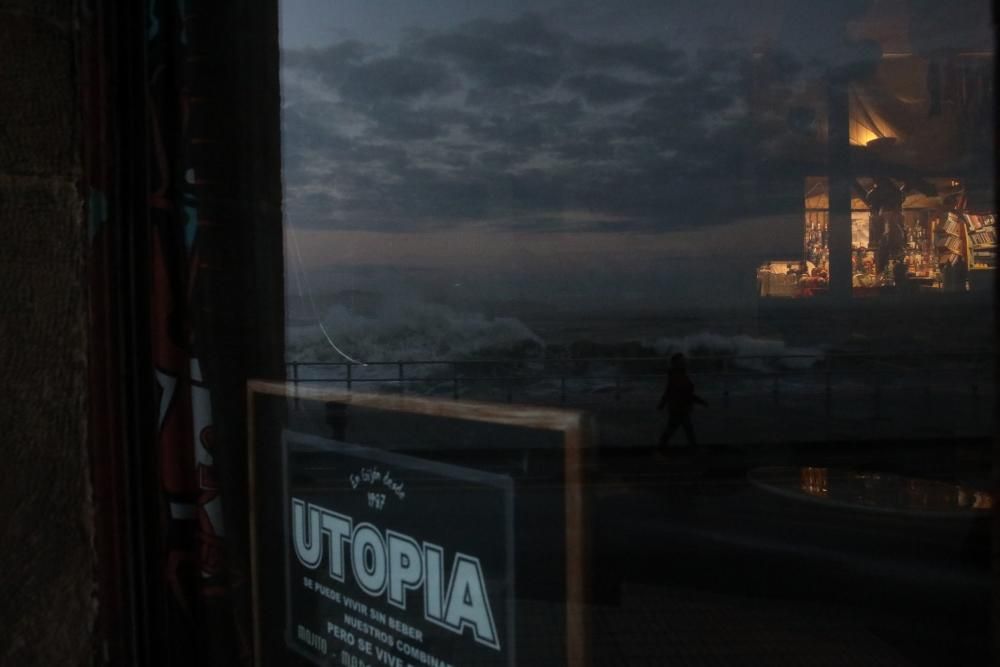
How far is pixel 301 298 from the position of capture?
94.5 inches

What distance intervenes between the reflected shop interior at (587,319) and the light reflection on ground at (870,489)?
0.07 ft

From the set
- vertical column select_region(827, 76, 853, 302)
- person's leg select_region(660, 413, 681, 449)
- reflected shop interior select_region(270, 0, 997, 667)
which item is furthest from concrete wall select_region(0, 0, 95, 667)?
vertical column select_region(827, 76, 853, 302)

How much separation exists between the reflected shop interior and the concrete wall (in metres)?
0.49

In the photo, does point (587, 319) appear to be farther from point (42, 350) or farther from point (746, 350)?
point (42, 350)

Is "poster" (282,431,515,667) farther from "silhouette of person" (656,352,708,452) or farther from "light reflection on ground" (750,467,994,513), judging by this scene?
"light reflection on ground" (750,467,994,513)

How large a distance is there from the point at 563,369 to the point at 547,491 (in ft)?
0.81

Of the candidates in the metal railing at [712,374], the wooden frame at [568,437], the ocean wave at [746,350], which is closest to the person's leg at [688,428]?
the metal railing at [712,374]

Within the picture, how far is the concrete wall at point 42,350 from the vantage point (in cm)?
242

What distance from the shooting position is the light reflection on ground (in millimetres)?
2129

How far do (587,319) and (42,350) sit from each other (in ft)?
4.93

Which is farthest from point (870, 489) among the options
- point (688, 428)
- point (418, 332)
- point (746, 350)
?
point (418, 332)

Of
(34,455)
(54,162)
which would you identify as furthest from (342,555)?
(54,162)

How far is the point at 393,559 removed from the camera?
7.10 ft

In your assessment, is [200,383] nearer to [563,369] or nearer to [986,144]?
[563,369]
